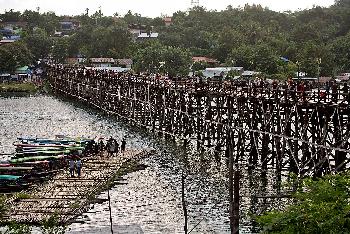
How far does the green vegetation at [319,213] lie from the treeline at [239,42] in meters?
73.7

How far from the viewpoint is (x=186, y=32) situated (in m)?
136

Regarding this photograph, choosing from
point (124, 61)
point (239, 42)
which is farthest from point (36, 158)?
point (239, 42)

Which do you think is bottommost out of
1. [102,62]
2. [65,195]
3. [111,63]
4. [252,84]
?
[65,195]

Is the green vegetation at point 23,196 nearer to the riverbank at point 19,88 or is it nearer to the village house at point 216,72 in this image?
the village house at point 216,72

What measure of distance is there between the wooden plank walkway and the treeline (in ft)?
186

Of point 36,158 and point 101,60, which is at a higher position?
point 101,60

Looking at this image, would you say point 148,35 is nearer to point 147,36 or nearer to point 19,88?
point 147,36

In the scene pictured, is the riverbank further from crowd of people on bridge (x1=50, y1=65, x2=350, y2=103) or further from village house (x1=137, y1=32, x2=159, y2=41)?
village house (x1=137, y1=32, x2=159, y2=41)

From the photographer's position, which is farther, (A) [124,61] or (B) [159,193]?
(A) [124,61]

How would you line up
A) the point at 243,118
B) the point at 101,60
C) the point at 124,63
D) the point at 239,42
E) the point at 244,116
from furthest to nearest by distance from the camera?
1. the point at 101,60
2. the point at 239,42
3. the point at 124,63
4. the point at 244,116
5. the point at 243,118

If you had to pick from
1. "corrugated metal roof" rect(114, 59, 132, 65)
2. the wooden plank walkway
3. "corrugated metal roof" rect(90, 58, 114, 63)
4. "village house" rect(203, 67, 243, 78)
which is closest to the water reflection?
the wooden plank walkway

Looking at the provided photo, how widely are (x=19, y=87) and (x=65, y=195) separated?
82.8 metres

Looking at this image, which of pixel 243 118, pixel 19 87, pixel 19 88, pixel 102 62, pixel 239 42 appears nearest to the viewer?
pixel 243 118

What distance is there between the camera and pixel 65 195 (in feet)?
101
